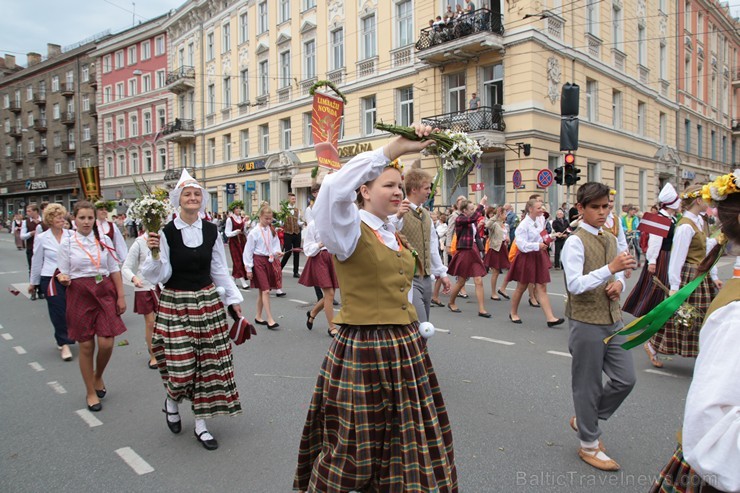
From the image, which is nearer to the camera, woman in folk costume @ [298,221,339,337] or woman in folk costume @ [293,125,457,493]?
woman in folk costume @ [293,125,457,493]

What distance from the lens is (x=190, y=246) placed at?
4148 mm

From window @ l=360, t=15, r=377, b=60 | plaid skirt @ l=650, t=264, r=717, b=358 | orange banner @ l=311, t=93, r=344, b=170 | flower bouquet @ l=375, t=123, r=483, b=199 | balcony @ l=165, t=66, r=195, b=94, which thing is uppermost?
balcony @ l=165, t=66, r=195, b=94

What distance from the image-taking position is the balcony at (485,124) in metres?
19.8

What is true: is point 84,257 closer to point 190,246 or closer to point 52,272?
point 190,246

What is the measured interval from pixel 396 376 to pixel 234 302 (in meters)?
2.11

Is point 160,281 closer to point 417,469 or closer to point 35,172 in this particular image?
point 417,469

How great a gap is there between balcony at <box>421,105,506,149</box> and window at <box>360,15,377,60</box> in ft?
22.9

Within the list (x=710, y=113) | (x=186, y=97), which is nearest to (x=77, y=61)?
(x=186, y=97)

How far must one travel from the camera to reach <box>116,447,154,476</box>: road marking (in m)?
3.66

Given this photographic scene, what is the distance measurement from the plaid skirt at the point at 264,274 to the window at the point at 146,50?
41301 mm

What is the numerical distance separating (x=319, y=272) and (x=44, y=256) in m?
3.88

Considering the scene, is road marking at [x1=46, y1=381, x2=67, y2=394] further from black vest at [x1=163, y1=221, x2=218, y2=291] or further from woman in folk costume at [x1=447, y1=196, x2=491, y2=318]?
woman in folk costume at [x1=447, y1=196, x2=491, y2=318]

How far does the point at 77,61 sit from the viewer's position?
5300 cm

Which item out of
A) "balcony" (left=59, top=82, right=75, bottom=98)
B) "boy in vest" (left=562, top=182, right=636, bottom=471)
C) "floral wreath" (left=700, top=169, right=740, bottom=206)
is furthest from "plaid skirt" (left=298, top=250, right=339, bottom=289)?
"balcony" (left=59, top=82, right=75, bottom=98)
